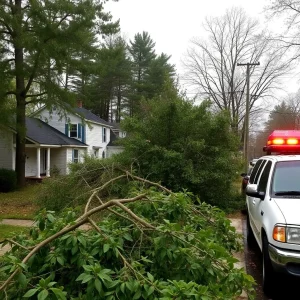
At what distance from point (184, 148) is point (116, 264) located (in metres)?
8.83

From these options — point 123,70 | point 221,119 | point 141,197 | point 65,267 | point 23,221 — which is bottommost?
point 23,221

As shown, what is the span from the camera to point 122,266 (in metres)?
2.86

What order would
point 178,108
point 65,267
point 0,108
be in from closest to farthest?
point 65,267
point 178,108
point 0,108

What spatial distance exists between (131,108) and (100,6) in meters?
29.6

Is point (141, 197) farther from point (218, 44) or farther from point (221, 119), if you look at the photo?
point (218, 44)

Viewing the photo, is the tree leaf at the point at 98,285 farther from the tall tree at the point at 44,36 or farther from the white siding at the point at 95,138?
the white siding at the point at 95,138

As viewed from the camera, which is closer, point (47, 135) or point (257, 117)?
point (47, 135)

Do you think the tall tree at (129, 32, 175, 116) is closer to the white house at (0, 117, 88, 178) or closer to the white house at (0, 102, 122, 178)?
the white house at (0, 102, 122, 178)

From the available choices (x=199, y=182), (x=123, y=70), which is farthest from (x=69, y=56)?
(x=123, y=70)

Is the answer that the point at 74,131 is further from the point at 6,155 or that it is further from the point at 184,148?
the point at 184,148

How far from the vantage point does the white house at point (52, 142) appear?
23.7m

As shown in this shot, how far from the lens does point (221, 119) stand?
11.6m

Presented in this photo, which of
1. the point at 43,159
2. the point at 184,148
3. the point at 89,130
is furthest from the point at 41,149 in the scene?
the point at 184,148

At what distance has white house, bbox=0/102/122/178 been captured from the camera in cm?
2366
